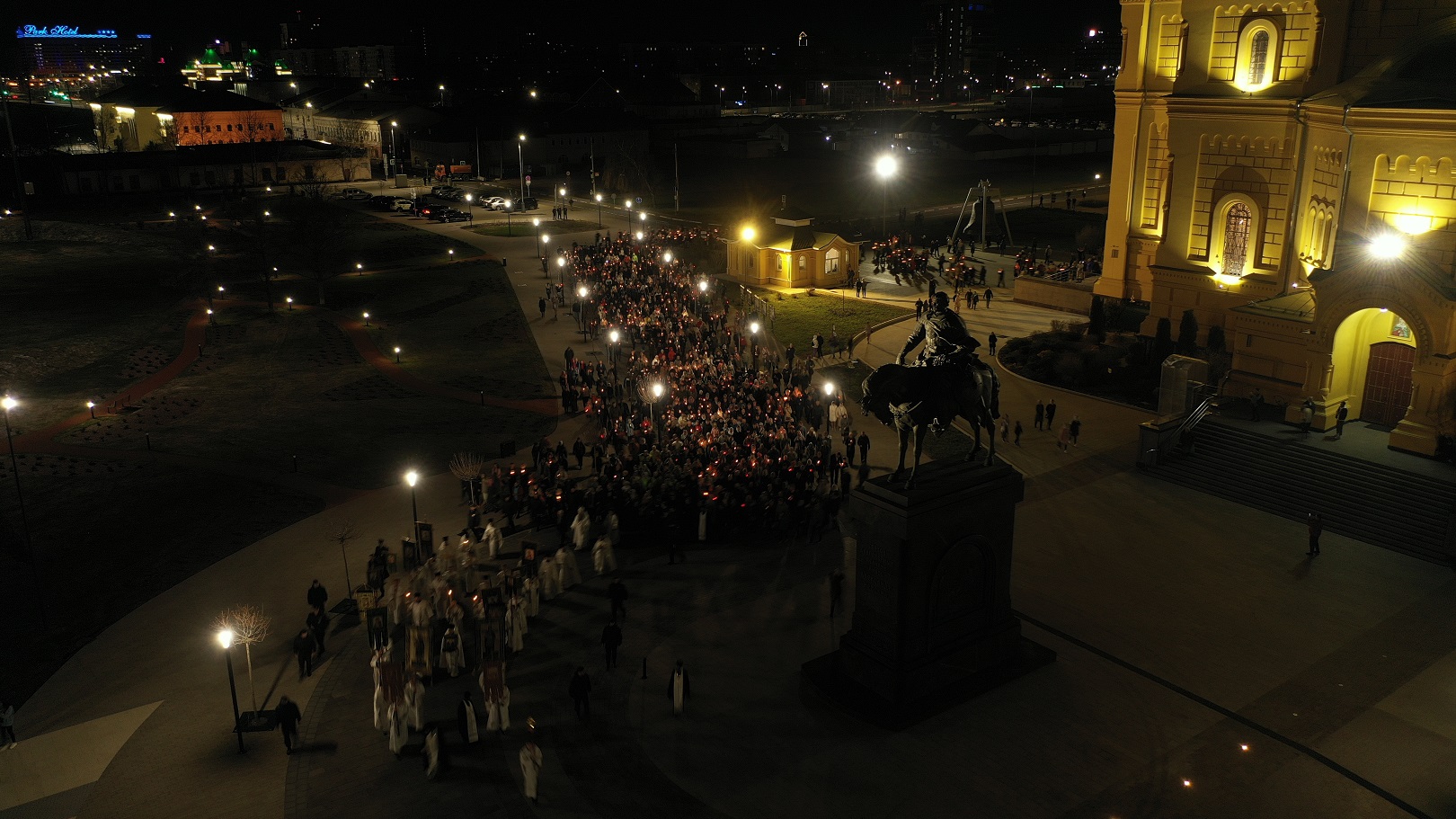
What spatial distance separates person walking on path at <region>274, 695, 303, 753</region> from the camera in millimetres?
15867

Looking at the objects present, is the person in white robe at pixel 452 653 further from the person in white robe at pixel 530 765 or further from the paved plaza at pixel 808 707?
the person in white robe at pixel 530 765

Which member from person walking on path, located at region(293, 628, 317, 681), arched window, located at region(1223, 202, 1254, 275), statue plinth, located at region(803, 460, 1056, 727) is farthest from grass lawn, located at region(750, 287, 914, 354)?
person walking on path, located at region(293, 628, 317, 681)

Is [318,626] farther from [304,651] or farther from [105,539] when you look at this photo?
[105,539]

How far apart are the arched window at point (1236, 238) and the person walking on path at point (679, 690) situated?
1106 inches

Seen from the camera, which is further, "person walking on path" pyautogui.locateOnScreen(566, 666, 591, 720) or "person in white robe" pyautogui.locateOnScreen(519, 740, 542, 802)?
"person walking on path" pyautogui.locateOnScreen(566, 666, 591, 720)

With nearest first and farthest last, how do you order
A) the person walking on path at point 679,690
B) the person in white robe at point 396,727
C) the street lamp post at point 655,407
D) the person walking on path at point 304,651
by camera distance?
the person in white robe at point 396,727 < the person walking on path at point 679,690 < the person walking on path at point 304,651 < the street lamp post at point 655,407

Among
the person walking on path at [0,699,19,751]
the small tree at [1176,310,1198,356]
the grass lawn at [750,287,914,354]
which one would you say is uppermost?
the small tree at [1176,310,1198,356]

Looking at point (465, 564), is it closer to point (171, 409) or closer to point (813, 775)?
point (813, 775)

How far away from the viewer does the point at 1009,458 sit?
28828mm

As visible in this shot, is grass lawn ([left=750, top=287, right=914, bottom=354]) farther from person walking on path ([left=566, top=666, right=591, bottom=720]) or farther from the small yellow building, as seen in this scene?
person walking on path ([left=566, top=666, right=591, bottom=720])

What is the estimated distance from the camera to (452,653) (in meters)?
18.0

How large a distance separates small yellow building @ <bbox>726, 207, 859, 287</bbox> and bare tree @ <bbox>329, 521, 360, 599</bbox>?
101ft

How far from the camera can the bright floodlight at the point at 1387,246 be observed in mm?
26869

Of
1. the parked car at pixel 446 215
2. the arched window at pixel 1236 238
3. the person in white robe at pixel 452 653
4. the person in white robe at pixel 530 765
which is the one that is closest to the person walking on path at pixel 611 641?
the person in white robe at pixel 452 653
